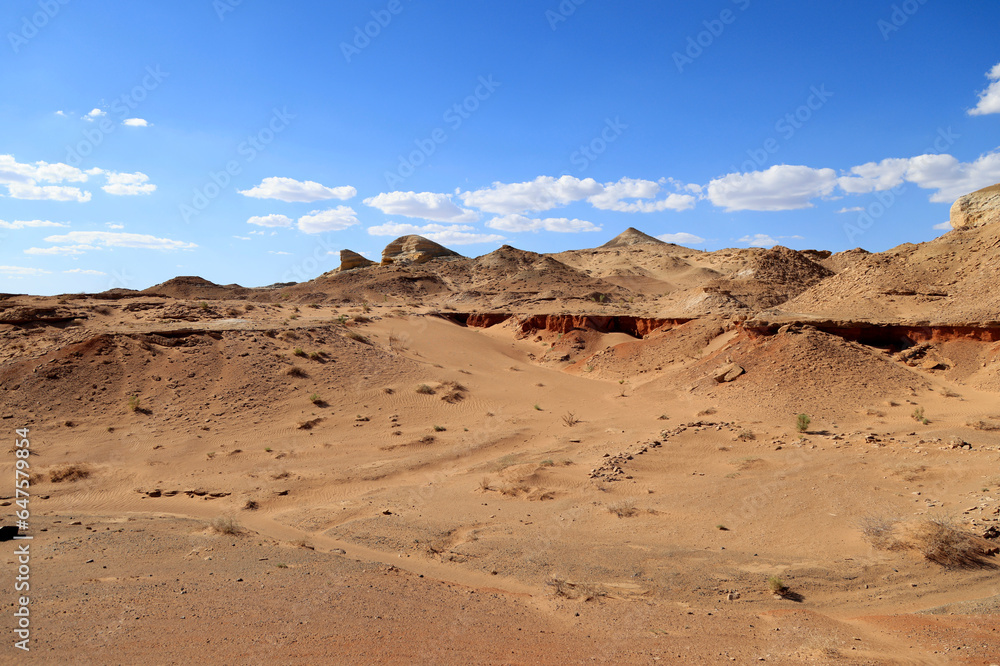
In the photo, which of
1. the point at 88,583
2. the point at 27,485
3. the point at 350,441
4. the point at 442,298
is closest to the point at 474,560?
the point at 88,583

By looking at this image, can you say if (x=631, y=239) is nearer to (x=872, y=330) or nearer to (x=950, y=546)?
(x=872, y=330)

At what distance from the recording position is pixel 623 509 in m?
9.73

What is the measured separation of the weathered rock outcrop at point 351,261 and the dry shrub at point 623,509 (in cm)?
5590

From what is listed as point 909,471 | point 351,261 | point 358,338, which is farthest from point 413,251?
point 909,471

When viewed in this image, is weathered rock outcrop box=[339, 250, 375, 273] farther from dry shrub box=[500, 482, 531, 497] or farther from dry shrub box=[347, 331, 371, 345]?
dry shrub box=[500, 482, 531, 497]

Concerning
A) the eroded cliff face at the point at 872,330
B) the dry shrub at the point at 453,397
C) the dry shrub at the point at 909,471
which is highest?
the eroded cliff face at the point at 872,330

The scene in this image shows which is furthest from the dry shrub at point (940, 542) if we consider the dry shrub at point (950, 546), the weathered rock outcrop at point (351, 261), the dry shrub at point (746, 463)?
the weathered rock outcrop at point (351, 261)

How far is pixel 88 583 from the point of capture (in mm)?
6809

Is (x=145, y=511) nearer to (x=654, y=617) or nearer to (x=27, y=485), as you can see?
(x=27, y=485)

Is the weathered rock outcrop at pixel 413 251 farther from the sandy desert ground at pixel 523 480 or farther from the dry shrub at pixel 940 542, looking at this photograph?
the dry shrub at pixel 940 542

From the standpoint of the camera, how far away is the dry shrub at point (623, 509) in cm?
963

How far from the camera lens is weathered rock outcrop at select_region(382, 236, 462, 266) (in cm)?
6378

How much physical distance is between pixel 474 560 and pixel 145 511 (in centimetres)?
701

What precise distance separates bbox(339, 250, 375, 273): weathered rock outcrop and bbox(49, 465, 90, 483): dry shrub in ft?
166
